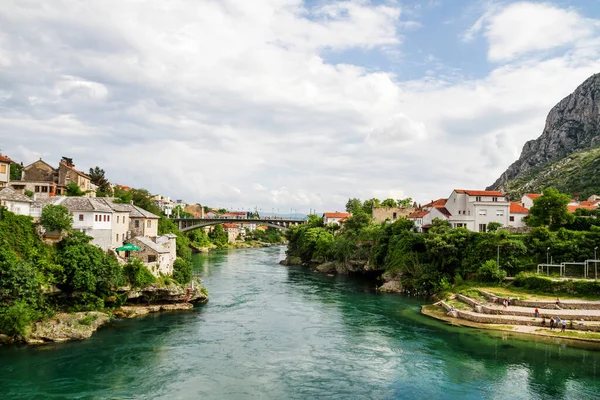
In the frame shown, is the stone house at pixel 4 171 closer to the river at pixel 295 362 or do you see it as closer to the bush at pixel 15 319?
the river at pixel 295 362

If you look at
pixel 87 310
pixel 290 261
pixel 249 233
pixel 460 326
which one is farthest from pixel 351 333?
pixel 249 233

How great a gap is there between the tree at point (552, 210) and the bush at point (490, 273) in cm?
1135

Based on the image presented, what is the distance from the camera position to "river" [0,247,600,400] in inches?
894

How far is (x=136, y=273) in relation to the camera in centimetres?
3706

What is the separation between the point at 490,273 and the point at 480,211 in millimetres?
15046

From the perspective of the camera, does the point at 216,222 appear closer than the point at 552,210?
No

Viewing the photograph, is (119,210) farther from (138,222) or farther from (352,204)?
(352,204)

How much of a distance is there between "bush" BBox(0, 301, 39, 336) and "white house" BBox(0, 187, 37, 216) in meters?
9.58

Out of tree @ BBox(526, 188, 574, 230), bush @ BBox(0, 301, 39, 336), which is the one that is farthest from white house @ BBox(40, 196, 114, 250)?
tree @ BBox(526, 188, 574, 230)

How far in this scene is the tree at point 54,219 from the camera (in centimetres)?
3450

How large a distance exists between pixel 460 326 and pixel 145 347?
79.6 ft

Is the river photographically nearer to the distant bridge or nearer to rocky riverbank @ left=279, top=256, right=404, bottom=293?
rocky riverbank @ left=279, top=256, right=404, bottom=293

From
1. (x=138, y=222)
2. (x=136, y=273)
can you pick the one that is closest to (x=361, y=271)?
(x=138, y=222)

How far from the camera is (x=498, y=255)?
4584cm
